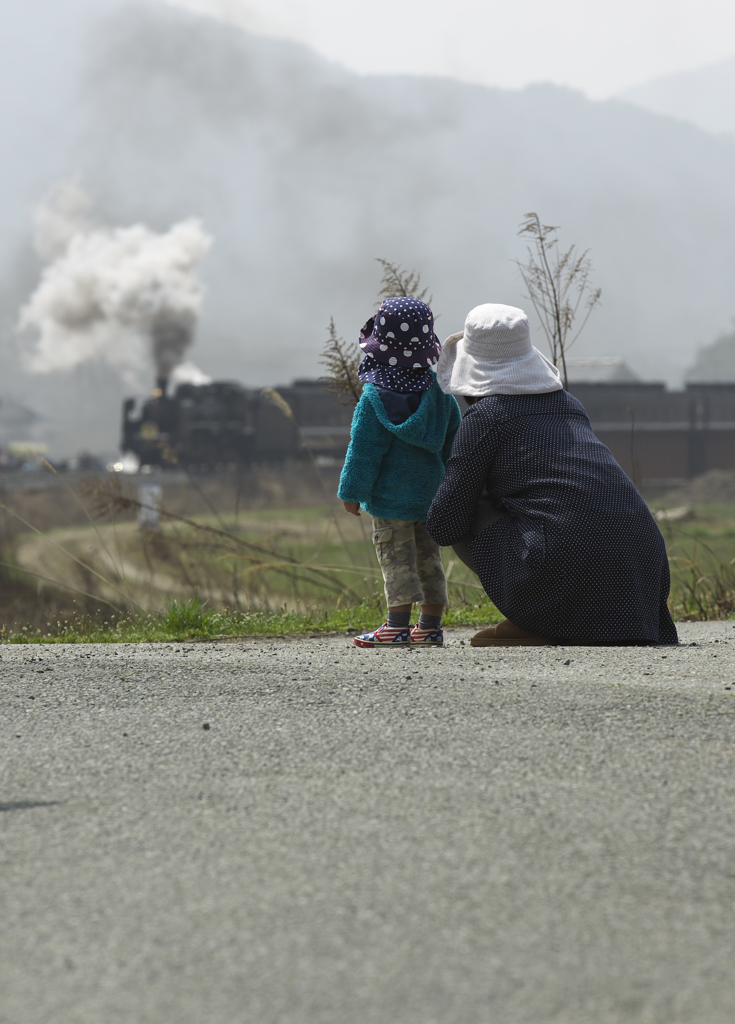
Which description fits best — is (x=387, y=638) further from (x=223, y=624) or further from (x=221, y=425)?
(x=221, y=425)

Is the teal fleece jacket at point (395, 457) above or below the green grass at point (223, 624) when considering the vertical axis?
above

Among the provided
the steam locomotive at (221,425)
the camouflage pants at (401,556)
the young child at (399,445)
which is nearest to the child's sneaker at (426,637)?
the young child at (399,445)

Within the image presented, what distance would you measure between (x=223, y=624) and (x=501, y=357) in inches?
73.8

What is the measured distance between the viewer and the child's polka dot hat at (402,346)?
3494 millimetres

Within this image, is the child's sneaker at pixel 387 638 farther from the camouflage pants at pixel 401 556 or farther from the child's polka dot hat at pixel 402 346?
the child's polka dot hat at pixel 402 346

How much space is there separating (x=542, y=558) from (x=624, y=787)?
1459mm

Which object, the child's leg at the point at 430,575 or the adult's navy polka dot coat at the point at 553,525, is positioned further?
the child's leg at the point at 430,575

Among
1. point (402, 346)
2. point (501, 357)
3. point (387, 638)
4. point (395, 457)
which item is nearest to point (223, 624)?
point (387, 638)

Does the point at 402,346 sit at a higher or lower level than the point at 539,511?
higher

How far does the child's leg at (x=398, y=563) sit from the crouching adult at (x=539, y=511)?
0.21 meters

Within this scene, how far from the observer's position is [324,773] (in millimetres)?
1877

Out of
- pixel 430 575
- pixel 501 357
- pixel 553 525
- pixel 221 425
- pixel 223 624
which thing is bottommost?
pixel 223 624

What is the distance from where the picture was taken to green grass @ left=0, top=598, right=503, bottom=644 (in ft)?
13.6

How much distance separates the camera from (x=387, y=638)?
141 inches
